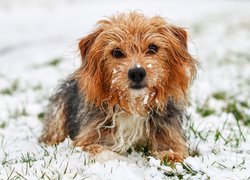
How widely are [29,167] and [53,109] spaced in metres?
2.13

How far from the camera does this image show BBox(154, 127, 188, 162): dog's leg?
221 inches

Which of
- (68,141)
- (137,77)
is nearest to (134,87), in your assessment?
(137,77)

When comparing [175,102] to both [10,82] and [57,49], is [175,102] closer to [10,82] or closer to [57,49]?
[10,82]

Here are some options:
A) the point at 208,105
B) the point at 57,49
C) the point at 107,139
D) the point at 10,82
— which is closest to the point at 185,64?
the point at 107,139

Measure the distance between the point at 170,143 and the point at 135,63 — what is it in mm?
1059

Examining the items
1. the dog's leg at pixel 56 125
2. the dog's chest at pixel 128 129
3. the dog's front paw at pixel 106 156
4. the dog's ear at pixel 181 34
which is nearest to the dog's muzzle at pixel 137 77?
the dog's chest at pixel 128 129

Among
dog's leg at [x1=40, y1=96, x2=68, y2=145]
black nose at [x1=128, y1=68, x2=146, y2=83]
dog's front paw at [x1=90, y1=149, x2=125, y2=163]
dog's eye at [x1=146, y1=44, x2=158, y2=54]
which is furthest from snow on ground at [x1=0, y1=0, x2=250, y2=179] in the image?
black nose at [x1=128, y1=68, x2=146, y2=83]

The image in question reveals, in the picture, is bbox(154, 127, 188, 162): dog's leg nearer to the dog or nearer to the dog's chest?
the dog

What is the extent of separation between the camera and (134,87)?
5.18m

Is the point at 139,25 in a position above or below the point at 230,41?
above

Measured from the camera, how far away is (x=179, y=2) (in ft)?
129

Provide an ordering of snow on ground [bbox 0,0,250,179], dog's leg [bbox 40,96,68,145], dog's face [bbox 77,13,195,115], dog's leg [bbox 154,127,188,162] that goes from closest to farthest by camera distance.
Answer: snow on ground [bbox 0,0,250,179] < dog's face [bbox 77,13,195,115] < dog's leg [bbox 154,127,188,162] < dog's leg [bbox 40,96,68,145]

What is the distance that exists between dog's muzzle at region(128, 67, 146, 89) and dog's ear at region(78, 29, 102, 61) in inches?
33.6

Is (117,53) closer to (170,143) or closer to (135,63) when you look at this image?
(135,63)
